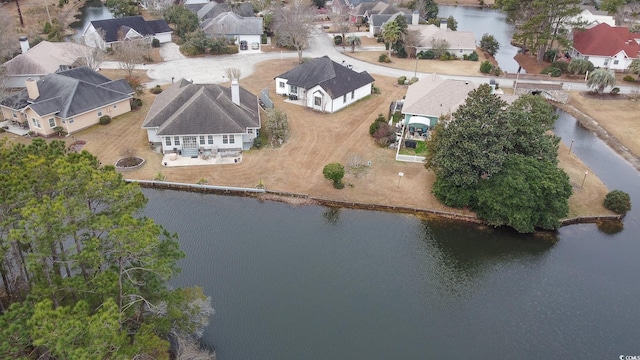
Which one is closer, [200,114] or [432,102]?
[200,114]

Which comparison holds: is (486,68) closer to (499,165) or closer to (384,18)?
(384,18)

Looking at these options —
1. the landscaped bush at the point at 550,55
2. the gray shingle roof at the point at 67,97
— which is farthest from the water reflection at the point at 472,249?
the landscaped bush at the point at 550,55

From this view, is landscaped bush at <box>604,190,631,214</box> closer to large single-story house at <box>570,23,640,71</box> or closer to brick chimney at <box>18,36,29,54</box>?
large single-story house at <box>570,23,640,71</box>

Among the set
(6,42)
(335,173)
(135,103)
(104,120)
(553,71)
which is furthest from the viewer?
(553,71)

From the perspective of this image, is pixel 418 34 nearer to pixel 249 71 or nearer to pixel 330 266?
pixel 249 71

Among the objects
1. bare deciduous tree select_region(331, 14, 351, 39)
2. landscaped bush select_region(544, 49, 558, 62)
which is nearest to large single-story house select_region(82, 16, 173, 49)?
bare deciduous tree select_region(331, 14, 351, 39)

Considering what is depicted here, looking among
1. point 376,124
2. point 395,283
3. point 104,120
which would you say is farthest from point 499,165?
point 104,120

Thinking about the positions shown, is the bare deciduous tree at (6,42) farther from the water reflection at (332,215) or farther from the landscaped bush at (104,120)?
the water reflection at (332,215)
